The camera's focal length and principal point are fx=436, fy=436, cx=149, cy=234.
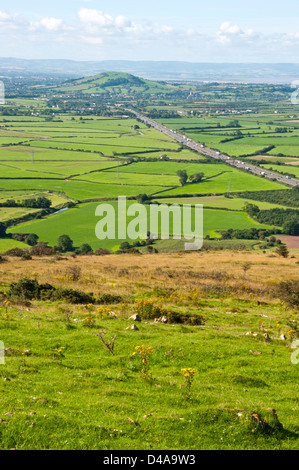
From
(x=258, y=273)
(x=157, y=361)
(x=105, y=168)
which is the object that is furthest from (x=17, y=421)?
(x=105, y=168)

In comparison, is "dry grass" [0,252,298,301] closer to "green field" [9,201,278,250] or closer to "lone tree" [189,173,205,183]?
"green field" [9,201,278,250]

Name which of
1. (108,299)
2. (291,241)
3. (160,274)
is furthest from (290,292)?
(291,241)

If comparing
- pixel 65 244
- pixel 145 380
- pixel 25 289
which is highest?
pixel 145 380

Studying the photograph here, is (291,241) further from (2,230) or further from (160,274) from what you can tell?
(2,230)

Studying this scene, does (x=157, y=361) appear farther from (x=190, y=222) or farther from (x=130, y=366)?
(x=190, y=222)

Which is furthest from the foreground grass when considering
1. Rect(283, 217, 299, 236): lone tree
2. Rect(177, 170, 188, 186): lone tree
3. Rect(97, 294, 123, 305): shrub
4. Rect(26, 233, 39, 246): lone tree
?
Rect(177, 170, 188, 186): lone tree
